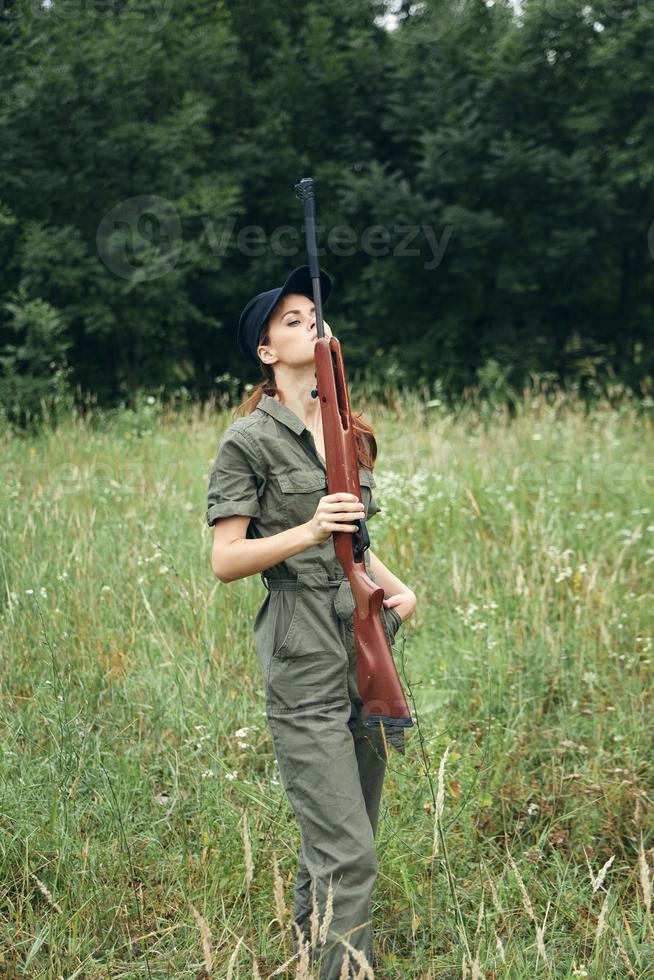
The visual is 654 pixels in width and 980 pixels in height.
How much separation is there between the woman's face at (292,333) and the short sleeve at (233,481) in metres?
0.24

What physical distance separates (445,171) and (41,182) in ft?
19.8

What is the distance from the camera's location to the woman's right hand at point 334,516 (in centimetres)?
199

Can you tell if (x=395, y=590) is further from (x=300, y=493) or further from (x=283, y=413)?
(x=283, y=413)

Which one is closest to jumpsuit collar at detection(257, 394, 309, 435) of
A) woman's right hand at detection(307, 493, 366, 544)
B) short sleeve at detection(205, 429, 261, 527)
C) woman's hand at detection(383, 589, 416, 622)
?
short sleeve at detection(205, 429, 261, 527)

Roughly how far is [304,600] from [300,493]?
0.85 feet

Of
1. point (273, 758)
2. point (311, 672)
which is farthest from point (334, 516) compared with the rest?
point (273, 758)

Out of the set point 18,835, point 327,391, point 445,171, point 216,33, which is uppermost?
point 216,33

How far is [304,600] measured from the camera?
216cm

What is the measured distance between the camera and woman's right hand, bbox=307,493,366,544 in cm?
199

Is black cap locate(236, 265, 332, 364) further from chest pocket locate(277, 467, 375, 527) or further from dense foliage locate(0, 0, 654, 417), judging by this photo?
dense foliage locate(0, 0, 654, 417)

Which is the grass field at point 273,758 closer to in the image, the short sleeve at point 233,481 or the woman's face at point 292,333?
the short sleeve at point 233,481

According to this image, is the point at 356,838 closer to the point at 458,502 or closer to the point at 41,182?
the point at 458,502

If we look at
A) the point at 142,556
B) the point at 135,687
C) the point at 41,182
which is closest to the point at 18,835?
the point at 135,687

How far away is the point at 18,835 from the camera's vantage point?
2.63 metres
